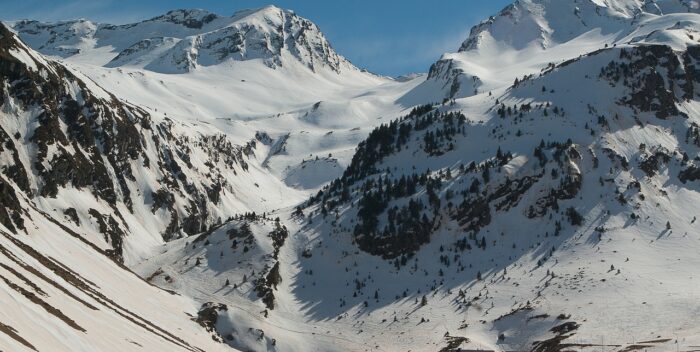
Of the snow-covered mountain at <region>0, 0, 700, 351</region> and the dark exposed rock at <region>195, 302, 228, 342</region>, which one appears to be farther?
the dark exposed rock at <region>195, 302, 228, 342</region>

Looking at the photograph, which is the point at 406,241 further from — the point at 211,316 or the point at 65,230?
the point at 65,230

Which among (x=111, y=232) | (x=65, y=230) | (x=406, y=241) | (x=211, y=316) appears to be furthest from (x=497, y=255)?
(x=65, y=230)

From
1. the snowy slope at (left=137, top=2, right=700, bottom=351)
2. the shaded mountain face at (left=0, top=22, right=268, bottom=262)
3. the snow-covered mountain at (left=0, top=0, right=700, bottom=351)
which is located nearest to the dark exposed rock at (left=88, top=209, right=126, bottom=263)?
the shaded mountain face at (left=0, top=22, right=268, bottom=262)

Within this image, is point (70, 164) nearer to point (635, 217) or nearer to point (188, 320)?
point (188, 320)

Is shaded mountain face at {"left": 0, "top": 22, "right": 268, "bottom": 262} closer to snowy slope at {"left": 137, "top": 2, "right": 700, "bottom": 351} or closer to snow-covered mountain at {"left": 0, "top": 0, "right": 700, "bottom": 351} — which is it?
snow-covered mountain at {"left": 0, "top": 0, "right": 700, "bottom": 351}

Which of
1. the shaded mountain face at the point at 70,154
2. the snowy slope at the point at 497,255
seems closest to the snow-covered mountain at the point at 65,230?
the shaded mountain face at the point at 70,154

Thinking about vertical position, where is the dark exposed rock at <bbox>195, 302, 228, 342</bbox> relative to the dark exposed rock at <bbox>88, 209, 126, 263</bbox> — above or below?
below

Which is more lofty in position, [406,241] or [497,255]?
[406,241]

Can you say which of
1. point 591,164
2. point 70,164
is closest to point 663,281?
point 591,164

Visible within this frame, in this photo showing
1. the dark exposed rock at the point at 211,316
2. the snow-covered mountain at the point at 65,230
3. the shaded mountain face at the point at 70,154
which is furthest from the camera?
the shaded mountain face at the point at 70,154

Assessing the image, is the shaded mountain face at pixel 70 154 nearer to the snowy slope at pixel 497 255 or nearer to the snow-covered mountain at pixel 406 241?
the snow-covered mountain at pixel 406 241

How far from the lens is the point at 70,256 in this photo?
111 m

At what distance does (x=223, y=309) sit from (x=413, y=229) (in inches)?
1913

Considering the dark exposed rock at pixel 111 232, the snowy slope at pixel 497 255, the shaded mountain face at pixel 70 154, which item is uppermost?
the shaded mountain face at pixel 70 154
